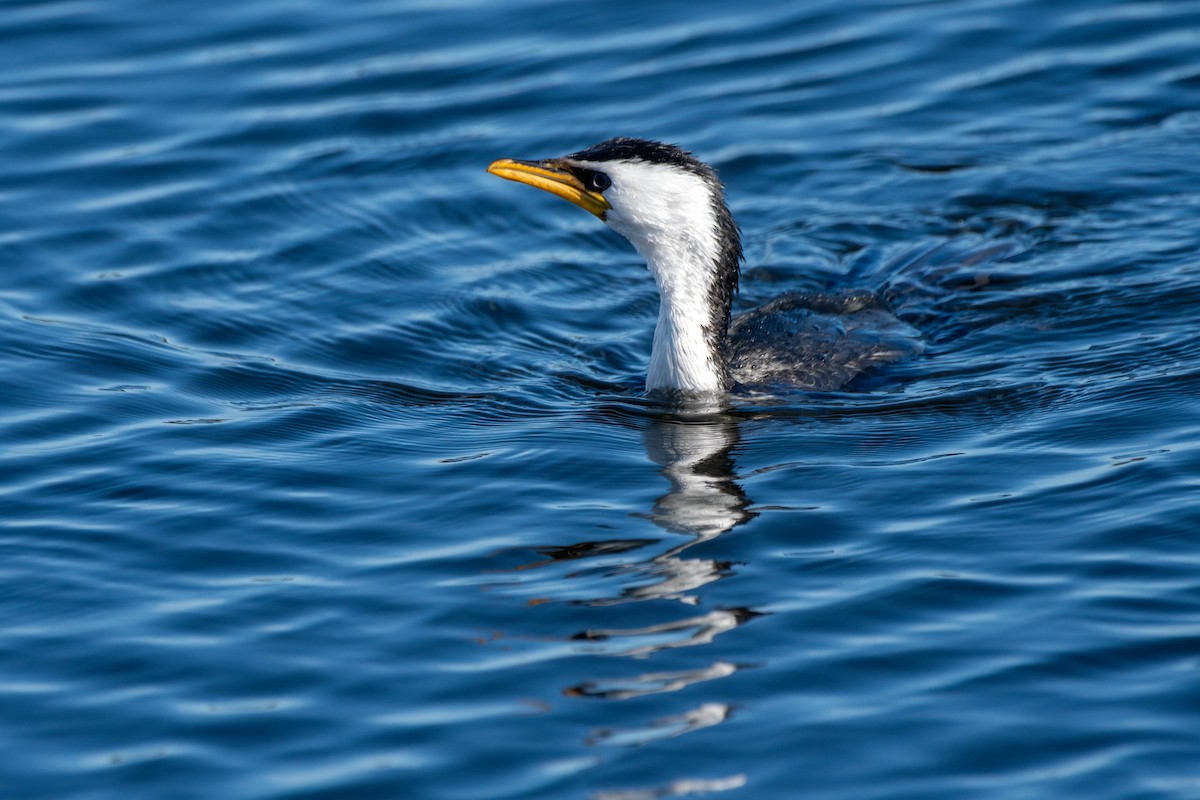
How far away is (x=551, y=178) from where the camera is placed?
31.2 ft

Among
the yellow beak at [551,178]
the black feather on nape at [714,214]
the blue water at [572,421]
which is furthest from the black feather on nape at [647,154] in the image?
the blue water at [572,421]

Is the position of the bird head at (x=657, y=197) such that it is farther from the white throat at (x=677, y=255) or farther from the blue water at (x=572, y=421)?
the blue water at (x=572, y=421)

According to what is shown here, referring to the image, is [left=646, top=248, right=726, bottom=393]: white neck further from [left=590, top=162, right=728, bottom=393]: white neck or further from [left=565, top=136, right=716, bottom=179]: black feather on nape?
[left=565, top=136, right=716, bottom=179]: black feather on nape

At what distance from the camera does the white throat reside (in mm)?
9352

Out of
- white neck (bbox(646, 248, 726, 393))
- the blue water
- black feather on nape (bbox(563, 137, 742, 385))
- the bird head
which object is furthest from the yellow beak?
the blue water

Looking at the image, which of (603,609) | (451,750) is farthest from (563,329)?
(451,750)

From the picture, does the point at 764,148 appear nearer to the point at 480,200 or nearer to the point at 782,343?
the point at 480,200

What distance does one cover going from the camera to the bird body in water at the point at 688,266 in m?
9.35

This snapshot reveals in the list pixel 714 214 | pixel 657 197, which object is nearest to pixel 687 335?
pixel 714 214

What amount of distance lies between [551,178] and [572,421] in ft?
4.57

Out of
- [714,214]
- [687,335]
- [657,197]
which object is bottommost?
[687,335]

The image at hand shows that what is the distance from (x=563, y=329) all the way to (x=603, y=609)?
4272mm

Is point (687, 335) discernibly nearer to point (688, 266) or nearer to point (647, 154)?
point (688, 266)

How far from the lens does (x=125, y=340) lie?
10.8 metres
